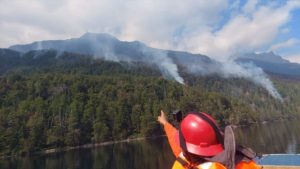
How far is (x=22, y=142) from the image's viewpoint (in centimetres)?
8712

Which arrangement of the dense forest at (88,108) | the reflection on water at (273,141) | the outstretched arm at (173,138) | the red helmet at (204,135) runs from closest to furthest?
the red helmet at (204,135) < the outstretched arm at (173,138) < the reflection on water at (273,141) < the dense forest at (88,108)

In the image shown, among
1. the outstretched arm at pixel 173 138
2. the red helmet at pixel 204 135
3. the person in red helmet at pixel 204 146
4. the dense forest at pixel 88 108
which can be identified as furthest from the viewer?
the dense forest at pixel 88 108

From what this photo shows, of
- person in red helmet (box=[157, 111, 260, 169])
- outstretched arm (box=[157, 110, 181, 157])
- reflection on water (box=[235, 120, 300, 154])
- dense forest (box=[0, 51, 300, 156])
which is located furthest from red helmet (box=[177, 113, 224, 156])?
dense forest (box=[0, 51, 300, 156])

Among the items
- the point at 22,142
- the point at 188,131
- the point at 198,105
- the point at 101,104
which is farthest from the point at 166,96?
the point at 188,131

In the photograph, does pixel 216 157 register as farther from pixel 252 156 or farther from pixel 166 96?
pixel 166 96

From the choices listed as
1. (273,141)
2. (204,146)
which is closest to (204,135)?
→ (204,146)

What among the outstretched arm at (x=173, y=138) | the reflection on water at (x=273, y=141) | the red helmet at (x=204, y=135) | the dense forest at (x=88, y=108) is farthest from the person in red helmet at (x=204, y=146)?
the dense forest at (x=88, y=108)

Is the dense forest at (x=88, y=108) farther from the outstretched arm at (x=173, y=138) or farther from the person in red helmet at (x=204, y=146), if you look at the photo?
the person in red helmet at (x=204, y=146)

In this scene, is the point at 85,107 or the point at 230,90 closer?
the point at 85,107

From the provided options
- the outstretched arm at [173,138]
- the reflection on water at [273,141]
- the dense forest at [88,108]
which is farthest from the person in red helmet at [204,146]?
the dense forest at [88,108]

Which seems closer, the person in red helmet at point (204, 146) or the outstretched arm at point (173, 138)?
the person in red helmet at point (204, 146)

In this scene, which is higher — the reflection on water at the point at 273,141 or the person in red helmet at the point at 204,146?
the person in red helmet at the point at 204,146

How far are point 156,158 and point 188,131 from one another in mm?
47723

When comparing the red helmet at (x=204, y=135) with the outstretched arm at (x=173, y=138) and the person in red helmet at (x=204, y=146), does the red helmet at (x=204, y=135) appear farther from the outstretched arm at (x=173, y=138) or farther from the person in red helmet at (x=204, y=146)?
the outstretched arm at (x=173, y=138)
